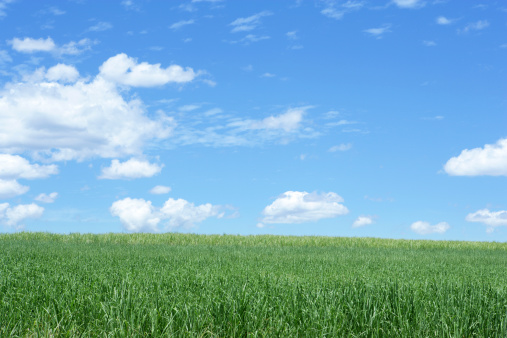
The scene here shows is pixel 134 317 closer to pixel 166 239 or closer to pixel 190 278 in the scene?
pixel 190 278

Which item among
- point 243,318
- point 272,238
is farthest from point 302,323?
point 272,238

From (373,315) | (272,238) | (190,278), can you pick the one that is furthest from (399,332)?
(272,238)

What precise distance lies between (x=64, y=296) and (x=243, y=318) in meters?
2.49

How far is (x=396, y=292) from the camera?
17.2 feet

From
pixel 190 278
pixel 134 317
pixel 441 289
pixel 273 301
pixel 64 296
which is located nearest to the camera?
pixel 134 317

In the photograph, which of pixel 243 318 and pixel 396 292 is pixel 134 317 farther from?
pixel 396 292

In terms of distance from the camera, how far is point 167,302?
4637 millimetres

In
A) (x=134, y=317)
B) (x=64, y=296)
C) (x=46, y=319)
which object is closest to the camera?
(x=134, y=317)

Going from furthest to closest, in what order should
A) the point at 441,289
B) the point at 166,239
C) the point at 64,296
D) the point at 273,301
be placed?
the point at 166,239 < the point at 441,289 < the point at 64,296 < the point at 273,301

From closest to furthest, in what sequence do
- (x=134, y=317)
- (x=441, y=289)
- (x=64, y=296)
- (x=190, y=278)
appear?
(x=134, y=317), (x=64, y=296), (x=441, y=289), (x=190, y=278)

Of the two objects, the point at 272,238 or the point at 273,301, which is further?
the point at 272,238

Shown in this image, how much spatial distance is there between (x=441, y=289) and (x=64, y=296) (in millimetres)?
5150

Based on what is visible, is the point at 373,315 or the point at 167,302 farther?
the point at 167,302

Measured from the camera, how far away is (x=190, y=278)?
6797 millimetres
